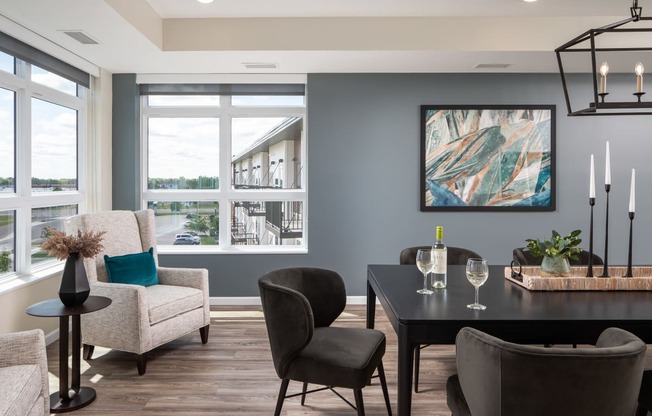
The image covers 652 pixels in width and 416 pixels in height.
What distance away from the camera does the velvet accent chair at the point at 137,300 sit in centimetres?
312

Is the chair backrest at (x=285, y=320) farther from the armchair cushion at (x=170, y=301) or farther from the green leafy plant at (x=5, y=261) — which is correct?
the green leafy plant at (x=5, y=261)

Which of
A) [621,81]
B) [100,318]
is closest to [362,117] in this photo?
[621,81]

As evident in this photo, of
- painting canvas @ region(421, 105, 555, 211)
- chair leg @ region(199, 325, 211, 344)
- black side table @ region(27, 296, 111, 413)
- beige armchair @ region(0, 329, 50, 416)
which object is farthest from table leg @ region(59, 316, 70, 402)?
painting canvas @ region(421, 105, 555, 211)

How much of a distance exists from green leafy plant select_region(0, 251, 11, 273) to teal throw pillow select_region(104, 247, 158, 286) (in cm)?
70

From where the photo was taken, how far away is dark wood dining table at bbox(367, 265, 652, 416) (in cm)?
172

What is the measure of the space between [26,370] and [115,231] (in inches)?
67.4

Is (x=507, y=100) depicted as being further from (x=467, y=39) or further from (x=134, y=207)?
(x=134, y=207)

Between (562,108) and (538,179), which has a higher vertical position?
(562,108)

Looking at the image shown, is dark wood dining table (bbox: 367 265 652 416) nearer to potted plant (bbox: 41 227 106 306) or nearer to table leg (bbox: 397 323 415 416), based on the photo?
table leg (bbox: 397 323 415 416)

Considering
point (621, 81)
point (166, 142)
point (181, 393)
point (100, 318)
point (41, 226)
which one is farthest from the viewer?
point (166, 142)

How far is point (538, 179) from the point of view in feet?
15.5

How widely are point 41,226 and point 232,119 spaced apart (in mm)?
2022

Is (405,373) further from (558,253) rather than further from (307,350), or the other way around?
(558,253)

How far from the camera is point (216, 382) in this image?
117 inches
